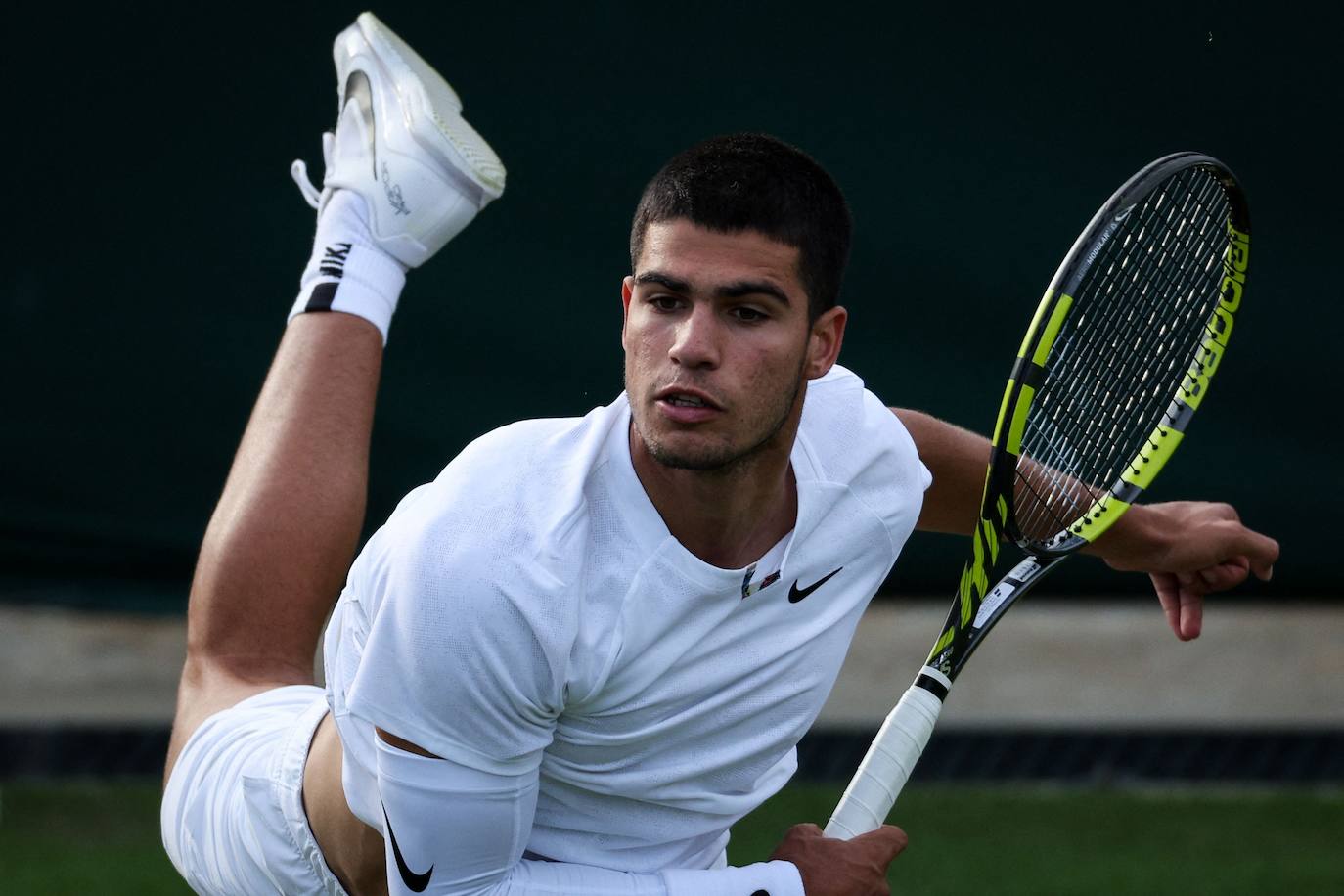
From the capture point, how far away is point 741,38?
379cm

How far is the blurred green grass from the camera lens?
12.3ft

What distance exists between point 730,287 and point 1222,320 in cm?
104

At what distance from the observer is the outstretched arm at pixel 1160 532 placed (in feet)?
8.87

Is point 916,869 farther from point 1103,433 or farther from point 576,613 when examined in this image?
point 576,613

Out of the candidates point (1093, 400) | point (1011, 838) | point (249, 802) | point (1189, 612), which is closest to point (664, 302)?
point (1093, 400)

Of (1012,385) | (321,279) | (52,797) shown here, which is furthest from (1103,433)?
(52,797)

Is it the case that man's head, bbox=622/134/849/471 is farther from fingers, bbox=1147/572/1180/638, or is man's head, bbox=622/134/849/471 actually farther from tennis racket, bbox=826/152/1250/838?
fingers, bbox=1147/572/1180/638

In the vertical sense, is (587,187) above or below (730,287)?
above

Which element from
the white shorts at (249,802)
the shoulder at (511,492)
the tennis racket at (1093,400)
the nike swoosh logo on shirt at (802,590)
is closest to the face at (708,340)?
the shoulder at (511,492)

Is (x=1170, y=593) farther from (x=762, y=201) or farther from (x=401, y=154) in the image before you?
(x=401, y=154)

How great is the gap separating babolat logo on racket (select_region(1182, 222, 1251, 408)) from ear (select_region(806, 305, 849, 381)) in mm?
769

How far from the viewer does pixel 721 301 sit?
2000mm

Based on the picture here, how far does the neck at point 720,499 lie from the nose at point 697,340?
0.49 ft

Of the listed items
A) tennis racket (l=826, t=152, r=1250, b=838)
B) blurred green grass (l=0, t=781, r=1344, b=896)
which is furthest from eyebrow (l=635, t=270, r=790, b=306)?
blurred green grass (l=0, t=781, r=1344, b=896)
